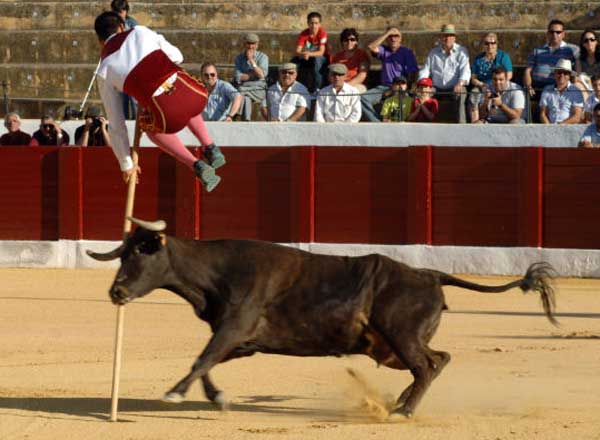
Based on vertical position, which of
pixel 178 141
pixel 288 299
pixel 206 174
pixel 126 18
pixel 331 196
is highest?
pixel 126 18

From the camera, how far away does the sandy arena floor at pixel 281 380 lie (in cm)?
649

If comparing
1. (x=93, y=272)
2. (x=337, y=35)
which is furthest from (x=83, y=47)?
(x=93, y=272)

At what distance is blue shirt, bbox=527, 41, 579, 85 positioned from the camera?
1364 centimetres

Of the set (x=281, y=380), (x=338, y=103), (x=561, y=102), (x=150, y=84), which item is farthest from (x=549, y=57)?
(x=150, y=84)

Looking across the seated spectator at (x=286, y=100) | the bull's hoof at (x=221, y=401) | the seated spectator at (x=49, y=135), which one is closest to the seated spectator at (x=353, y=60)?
the seated spectator at (x=286, y=100)

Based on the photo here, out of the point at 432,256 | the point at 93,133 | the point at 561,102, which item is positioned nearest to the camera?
the point at 561,102

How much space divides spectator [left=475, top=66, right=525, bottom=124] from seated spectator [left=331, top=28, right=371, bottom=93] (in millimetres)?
1271

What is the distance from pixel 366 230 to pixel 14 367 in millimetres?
5913

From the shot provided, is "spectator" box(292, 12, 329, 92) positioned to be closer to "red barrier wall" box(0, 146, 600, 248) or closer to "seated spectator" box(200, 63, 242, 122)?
"seated spectator" box(200, 63, 242, 122)

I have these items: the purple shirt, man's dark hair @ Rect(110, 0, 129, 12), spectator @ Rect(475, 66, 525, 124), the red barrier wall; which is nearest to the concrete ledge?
the red barrier wall

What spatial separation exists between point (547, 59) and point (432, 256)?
218 cm

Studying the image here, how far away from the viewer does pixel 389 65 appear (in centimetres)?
1419

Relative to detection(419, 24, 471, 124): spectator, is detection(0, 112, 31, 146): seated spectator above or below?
below

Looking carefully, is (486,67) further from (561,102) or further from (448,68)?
(561,102)
